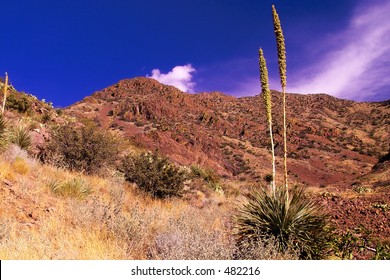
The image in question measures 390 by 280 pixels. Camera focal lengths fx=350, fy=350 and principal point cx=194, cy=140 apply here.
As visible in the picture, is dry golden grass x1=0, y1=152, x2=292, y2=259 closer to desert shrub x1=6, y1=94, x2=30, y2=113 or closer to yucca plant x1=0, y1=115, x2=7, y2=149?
yucca plant x1=0, y1=115, x2=7, y2=149

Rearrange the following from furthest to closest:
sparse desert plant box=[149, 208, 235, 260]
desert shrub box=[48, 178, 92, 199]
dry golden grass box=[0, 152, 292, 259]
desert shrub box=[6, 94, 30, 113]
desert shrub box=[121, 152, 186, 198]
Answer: desert shrub box=[6, 94, 30, 113], desert shrub box=[121, 152, 186, 198], desert shrub box=[48, 178, 92, 199], dry golden grass box=[0, 152, 292, 259], sparse desert plant box=[149, 208, 235, 260]

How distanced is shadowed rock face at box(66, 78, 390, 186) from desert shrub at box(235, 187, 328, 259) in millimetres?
27426

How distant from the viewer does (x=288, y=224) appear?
242 inches

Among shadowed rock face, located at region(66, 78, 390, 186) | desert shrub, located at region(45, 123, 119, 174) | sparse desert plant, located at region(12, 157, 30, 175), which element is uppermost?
shadowed rock face, located at region(66, 78, 390, 186)

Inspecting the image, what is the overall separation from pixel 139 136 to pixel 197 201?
24972 millimetres

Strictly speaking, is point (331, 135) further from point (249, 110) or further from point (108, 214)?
point (108, 214)

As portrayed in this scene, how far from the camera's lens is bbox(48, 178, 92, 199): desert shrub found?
9188 millimetres

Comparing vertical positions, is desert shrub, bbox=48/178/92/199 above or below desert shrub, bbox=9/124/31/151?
below

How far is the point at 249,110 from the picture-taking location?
79.8m

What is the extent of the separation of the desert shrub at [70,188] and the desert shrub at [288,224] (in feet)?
15.6

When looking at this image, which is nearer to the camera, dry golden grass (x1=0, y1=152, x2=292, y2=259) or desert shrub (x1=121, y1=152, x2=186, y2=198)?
dry golden grass (x1=0, y1=152, x2=292, y2=259)

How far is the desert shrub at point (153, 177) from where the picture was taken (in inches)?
521

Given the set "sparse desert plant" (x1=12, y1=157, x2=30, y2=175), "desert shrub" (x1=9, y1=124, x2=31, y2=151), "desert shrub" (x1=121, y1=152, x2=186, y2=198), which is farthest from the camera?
"desert shrub" (x1=9, y1=124, x2=31, y2=151)

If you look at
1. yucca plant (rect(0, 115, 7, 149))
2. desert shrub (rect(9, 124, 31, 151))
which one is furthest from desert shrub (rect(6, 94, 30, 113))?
yucca plant (rect(0, 115, 7, 149))
